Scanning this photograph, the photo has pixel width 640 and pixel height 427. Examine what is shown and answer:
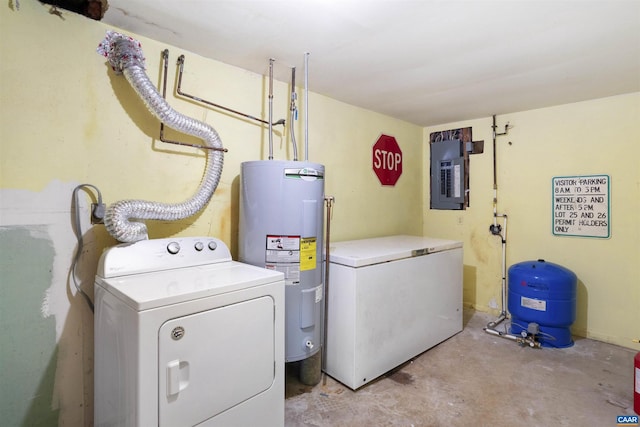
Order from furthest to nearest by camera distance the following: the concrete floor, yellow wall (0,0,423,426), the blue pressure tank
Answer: the blue pressure tank → the concrete floor → yellow wall (0,0,423,426)

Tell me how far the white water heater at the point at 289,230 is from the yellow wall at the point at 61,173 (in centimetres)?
38

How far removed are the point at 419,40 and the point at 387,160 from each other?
5.32ft

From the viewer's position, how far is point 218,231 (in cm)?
207

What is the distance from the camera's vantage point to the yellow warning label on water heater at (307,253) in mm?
1841

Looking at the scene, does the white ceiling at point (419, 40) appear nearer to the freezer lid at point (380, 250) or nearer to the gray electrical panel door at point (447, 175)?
the gray electrical panel door at point (447, 175)

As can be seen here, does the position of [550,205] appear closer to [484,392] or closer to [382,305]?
[484,392]

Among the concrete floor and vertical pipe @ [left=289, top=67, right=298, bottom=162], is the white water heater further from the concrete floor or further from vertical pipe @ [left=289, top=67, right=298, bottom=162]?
vertical pipe @ [left=289, top=67, right=298, bottom=162]

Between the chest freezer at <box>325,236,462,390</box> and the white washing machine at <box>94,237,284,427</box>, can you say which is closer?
the white washing machine at <box>94,237,284,427</box>

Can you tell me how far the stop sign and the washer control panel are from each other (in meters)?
1.95

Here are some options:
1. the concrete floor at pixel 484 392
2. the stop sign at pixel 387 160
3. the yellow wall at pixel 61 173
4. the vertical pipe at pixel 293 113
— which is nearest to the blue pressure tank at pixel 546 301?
the concrete floor at pixel 484 392

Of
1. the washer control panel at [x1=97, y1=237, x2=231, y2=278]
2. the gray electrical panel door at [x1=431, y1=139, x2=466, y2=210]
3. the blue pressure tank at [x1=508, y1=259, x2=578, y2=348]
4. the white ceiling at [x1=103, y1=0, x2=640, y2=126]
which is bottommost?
the blue pressure tank at [x1=508, y1=259, x2=578, y2=348]

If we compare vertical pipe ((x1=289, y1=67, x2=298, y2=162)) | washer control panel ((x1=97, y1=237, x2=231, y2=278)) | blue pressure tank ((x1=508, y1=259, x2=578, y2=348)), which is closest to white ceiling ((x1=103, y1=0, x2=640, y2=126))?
vertical pipe ((x1=289, y1=67, x2=298, y2=162))

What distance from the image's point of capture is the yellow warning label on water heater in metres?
1.84

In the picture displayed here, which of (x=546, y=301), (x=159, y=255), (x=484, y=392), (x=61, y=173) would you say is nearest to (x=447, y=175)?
(x=546, y=301)
